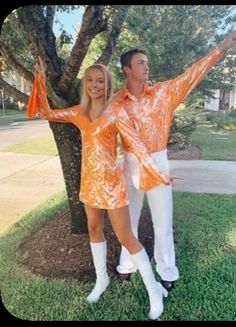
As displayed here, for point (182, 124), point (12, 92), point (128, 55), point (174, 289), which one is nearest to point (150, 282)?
point (174, 289)

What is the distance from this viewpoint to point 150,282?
163 cm

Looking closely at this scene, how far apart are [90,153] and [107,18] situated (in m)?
0.51

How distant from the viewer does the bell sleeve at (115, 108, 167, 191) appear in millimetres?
1382

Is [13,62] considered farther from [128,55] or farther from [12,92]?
[128,55]

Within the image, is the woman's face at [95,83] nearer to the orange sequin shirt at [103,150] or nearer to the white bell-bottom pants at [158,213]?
the orange sequin shirt at [103,150]

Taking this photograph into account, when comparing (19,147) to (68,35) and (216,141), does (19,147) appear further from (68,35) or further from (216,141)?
(216,141)

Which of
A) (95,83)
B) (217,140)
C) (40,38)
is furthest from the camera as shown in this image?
(217,140)

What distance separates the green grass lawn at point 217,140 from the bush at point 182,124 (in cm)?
5

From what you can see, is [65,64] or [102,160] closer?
[102,160]

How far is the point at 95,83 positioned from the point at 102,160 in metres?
0.30

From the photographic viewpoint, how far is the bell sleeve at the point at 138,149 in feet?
4.53

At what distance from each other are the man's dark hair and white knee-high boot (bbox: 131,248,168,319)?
0.81 metres

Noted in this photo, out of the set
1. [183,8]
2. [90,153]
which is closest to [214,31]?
[183,8]

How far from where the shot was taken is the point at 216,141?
1.72 metres
